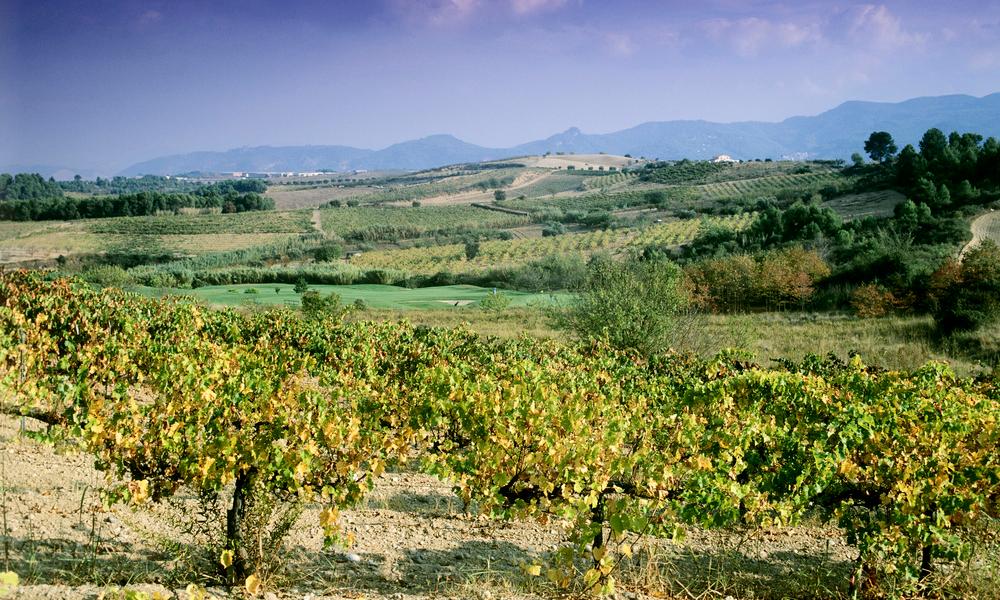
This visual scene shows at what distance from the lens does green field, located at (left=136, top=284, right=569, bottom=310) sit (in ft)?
122

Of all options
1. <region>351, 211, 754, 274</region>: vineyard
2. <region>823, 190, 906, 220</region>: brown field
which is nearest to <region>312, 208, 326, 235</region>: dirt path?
<region>351, 211, 754, 274</region>: vineyard

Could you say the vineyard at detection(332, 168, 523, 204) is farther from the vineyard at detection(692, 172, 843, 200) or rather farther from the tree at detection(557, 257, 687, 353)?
the tree at detection(557, 257, 687, 353)

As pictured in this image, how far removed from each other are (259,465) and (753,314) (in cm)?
3277

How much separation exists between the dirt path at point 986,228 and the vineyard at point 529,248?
19453 mm

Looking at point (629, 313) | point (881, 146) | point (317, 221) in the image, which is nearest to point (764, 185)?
point (881, 146)

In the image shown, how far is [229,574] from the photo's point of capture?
5.39 meters

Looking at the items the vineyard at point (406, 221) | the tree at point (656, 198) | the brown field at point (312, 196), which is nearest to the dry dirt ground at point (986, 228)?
the tree at point (656, 198)

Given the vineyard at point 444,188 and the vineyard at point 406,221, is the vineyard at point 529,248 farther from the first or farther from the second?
the vineyard at point 444,188

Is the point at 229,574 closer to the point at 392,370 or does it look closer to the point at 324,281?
the point at 392,370

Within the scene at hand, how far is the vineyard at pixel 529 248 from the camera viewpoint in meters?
61.0

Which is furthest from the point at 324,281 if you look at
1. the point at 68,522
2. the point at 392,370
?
the point at 68,522

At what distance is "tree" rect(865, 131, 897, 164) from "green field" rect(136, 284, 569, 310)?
66.5 m

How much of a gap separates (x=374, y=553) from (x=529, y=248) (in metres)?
61.7

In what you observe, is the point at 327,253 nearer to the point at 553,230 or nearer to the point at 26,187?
the point at 553,230
